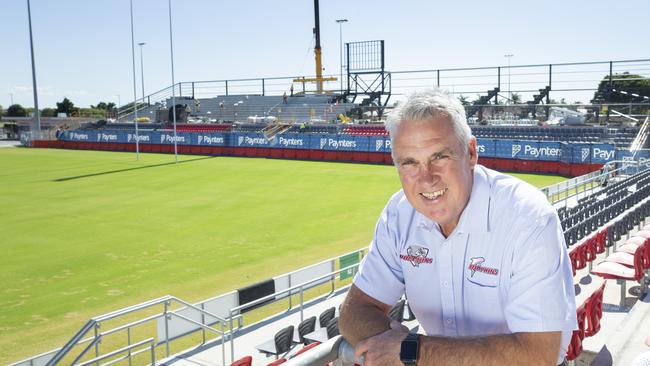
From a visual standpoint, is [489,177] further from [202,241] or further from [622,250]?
[202,241]

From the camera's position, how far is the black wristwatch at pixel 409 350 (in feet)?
6.15

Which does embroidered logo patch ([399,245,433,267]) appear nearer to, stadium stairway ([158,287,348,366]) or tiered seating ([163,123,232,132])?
stadium stairway ([158,287,348,366])

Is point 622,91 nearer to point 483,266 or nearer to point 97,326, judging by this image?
point 97,326

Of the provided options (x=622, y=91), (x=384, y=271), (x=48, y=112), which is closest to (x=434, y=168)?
(x=384, y=271)

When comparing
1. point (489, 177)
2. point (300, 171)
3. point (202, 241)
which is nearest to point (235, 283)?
point (202, 241)

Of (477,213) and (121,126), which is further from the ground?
(121,126)

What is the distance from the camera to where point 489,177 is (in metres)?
2.30

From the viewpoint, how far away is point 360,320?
7.30ft

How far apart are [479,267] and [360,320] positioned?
1.67 feet

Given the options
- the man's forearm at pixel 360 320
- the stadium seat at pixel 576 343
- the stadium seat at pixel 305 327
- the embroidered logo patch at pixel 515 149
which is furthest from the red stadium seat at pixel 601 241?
the embroidered logo patch at pixel 515 149

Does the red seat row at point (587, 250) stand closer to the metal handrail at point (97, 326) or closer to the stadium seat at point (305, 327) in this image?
the stadium seat at point (305, 327)

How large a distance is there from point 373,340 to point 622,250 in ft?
26.8

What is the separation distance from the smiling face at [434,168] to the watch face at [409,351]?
1.77 ft

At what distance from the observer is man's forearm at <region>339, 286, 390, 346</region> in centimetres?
216
